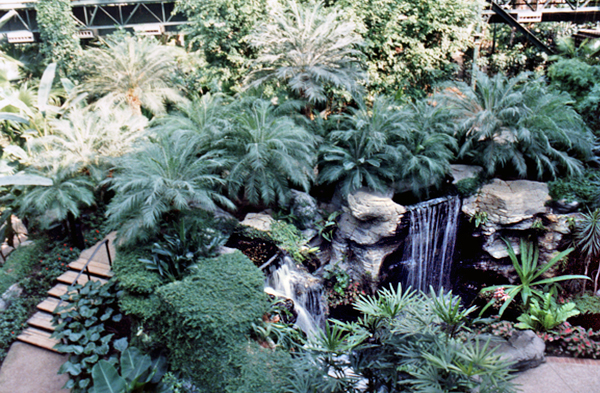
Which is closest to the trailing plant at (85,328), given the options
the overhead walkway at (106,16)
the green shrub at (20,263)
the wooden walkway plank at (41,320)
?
the wooden walkway plank at (41,320)

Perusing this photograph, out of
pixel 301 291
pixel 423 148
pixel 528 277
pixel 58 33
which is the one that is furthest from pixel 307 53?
pixel 58 33

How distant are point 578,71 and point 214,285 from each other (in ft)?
35.3

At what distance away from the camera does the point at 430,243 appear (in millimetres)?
9531

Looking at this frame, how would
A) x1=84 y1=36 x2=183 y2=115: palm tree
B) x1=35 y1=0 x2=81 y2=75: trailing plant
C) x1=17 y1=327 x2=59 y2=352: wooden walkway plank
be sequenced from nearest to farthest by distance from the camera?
x1=17 y1=327 x2=59 y2=352: wooden walkway plank
x1=84 y1=36 x2=183 y2=115: palm tree
x1=35 y1=0 x2=81 y2=75: trailing plant

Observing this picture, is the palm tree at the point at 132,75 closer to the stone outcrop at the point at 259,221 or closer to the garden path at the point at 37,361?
the stone outcrop at the point at 259,221

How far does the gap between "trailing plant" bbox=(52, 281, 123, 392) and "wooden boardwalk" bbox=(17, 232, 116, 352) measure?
434 mm

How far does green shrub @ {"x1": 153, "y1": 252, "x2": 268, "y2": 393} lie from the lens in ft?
19.4

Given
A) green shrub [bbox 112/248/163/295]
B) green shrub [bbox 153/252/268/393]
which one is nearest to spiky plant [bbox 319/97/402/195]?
green shrub [bbox 153/252/268/393]

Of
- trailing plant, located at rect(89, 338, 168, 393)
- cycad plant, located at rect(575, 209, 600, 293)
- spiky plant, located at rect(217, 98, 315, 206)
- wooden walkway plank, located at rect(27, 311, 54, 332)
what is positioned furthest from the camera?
Result: cycad plant, located at rect(575, 209, 600, 293)

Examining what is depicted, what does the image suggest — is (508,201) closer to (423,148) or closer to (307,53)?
(423,148)

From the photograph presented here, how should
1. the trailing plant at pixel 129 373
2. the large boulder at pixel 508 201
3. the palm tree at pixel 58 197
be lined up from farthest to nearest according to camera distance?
the large boulder at pixel 508 201 → the palm tree at pixel 58 197 → the trailing plant at pixel 129 373

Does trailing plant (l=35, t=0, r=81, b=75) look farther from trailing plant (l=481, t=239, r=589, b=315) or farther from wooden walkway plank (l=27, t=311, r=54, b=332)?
trailing plant (l=481, t=239, r=589, b=315)

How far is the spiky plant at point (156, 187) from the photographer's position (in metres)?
7.12

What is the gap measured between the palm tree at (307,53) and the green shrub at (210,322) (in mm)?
4695
